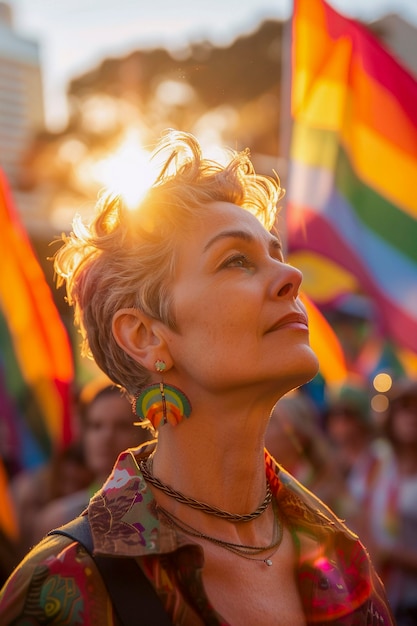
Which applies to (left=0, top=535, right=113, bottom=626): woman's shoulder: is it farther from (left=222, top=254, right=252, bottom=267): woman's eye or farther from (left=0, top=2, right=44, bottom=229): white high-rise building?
(left=0, top=2, right=44, bottom=229): white high-rise building

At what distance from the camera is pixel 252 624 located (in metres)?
2.11

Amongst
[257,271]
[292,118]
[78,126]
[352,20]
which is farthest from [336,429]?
[78,126]

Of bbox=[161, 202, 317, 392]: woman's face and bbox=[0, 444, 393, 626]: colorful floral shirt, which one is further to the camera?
bbox=[161, 202, 317, 392]: woman's face

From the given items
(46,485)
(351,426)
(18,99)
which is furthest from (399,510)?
(18,99)

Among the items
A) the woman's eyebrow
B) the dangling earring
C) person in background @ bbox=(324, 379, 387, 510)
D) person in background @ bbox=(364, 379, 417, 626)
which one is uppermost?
the woman's eyebrow

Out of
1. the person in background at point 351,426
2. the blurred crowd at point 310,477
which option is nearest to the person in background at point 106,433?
the blurred crowd at point 310,477

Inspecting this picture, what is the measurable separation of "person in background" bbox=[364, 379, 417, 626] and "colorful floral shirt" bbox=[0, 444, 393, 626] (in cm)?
262

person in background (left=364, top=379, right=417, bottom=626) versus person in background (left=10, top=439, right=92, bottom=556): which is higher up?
person in background (left=364, top=379, right=417, bottom=626)

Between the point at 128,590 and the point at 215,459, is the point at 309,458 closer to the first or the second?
the point at 215,459

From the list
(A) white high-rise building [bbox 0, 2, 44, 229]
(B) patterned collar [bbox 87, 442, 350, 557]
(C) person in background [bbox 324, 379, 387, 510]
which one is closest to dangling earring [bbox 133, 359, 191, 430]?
(B) patterned collar [bbox 87, 442, 350, 557]

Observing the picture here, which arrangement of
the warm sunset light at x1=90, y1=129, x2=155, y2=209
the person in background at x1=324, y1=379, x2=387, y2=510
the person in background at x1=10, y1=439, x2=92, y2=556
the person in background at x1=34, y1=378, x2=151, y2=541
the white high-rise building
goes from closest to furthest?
the warm sunset light at x1=90, y1=129, x2=155, y2=209, the person in background at x1=34, y1=378, x2=151, y2=541, the person in background at x1=10, y1=439, x2=92, y2=556, the person in background at x1=324, y1=379, x2=387, y2=510, the white high-rise building

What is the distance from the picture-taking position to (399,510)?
5102 millimetres

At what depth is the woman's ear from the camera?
224 centimetres

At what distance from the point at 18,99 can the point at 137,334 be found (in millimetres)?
17329
